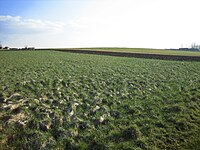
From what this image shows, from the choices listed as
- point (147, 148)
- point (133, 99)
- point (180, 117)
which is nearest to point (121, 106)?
point (133, 99)

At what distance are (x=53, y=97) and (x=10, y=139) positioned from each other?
369cm

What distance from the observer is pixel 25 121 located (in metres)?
8.11

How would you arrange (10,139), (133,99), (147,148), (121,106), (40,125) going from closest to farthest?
1. (147,148)
2. (10,139)
3. (40,125)
4. (121,106)
5. (133,99)

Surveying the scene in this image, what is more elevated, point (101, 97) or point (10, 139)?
point (101, 97)

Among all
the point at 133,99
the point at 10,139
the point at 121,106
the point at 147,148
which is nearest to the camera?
the point at 147,148

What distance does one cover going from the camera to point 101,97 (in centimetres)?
1127

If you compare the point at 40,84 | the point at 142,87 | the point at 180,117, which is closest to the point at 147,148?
the point at 180,117

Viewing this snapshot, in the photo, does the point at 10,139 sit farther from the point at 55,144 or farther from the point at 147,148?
the point at 147,148

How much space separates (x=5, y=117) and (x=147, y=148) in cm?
592

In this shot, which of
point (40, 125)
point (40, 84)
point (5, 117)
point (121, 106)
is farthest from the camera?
point (40, 84)

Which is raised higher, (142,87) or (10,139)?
(142,87)

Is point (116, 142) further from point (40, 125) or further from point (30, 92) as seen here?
point (30, 92)

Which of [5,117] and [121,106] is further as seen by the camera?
[121,106]

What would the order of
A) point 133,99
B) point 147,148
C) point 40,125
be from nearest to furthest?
point 147,148
point 40,125
point 133,99
